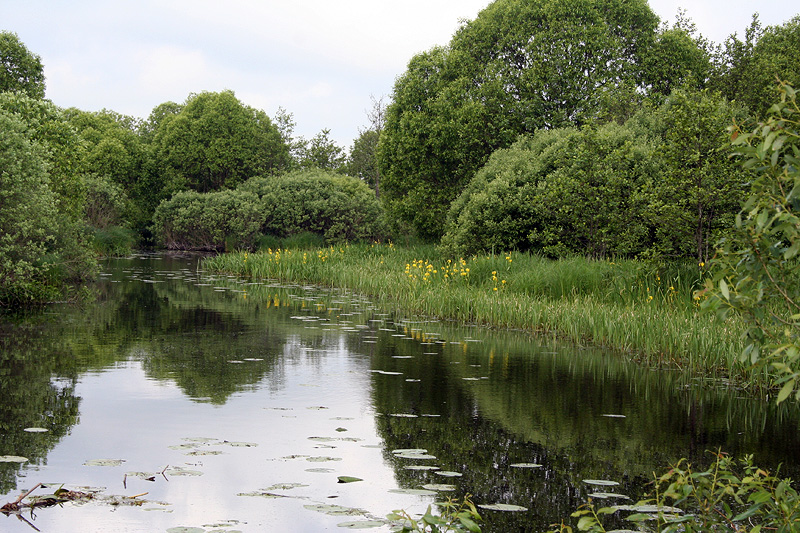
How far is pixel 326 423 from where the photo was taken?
7.71 m

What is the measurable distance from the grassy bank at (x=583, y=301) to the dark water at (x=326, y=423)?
1.72 feet

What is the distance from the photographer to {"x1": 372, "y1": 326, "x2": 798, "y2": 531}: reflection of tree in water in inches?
234

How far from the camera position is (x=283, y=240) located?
45.2m

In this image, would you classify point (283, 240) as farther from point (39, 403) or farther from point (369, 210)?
point (39, 403)

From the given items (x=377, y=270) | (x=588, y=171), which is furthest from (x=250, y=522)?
(x=377, y=270)

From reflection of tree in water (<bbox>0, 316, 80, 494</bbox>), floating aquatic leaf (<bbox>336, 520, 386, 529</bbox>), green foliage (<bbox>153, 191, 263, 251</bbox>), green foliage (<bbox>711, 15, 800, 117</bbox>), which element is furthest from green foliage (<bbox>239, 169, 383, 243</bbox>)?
floating aquatic leaf (<bbox>336, 520, 386, 529</bbox>)

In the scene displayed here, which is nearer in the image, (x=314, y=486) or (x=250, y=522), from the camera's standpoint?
(x=250, y=522)

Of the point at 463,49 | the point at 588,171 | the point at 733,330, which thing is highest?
the point at 463,49

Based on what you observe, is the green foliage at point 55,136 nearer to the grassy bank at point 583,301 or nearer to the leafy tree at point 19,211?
the leafy tree at point 19,211

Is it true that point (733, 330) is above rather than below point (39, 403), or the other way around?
above

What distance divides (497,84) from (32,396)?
24.3 metres

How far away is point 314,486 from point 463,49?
29.2 metres

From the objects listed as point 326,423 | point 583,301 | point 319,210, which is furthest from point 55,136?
point 319,210

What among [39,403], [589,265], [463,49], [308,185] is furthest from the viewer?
[308,185]
